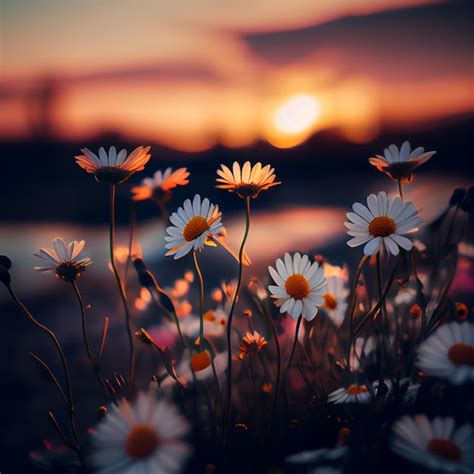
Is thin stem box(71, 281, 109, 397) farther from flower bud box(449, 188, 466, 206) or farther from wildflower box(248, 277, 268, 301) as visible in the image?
flower bud box(449, 188, 466, 206)

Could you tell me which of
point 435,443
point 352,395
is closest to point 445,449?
point 435,443

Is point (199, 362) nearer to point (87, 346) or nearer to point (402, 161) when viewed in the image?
point (87, 346)

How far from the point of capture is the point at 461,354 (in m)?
0.60

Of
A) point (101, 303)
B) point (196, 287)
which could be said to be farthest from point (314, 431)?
point (101, 303)

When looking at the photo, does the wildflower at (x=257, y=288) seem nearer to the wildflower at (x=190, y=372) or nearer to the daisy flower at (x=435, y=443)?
the wildflower at (x=190, y=372)

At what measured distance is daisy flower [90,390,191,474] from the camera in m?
0.51

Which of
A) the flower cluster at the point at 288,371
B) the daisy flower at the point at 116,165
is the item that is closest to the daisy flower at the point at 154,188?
the flower cluster at the point at 288,371

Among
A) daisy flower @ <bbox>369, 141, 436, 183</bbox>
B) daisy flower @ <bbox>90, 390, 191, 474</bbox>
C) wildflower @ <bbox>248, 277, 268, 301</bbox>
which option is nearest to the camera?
daisy flower @ <bbox>90, 390, 191, 474</bbox>

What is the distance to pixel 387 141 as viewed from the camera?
183 centimetres

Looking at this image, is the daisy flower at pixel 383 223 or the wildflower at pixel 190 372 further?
the wildflower at pixel 190 372

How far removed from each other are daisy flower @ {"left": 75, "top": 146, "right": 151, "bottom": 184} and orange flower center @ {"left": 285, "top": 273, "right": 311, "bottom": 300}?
226 mm

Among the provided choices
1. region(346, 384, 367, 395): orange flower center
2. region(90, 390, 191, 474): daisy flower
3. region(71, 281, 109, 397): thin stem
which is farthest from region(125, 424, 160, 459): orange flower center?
region(346, 384, 367, 395): orange flower center

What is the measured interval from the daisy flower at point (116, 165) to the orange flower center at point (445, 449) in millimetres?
450

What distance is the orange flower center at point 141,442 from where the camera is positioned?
0.52 meters
